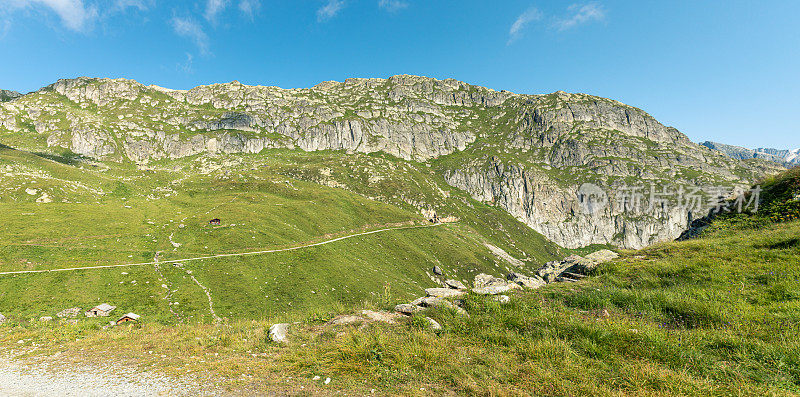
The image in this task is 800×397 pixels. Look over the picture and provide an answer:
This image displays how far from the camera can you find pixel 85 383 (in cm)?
816

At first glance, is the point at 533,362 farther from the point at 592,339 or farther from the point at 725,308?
the point at 725,308

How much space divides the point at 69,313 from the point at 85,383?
42443mm

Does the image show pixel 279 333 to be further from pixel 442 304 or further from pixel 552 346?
pixel 552 346

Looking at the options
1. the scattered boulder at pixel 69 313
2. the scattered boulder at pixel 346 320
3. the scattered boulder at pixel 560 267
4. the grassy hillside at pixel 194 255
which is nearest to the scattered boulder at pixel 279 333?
the scattered boulder at pixel 346 320

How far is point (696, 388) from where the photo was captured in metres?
5.03

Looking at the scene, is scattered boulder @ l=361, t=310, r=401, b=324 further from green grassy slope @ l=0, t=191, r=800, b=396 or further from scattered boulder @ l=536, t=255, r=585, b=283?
scattered boulder @ l=536, t=255, r=585, b=283

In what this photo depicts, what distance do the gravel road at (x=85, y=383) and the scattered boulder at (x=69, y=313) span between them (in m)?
36.9

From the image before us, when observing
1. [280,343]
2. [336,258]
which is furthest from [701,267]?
[336,258]

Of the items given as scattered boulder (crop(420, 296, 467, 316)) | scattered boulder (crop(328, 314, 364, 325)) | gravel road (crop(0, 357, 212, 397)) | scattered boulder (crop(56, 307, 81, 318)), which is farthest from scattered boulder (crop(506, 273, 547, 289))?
scattered boulder (crop(56, 307, 81, 318))

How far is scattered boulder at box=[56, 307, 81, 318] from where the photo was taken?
33094 mm

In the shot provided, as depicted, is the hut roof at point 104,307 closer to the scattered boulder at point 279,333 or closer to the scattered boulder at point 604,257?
the scattered boulder at point 279,333

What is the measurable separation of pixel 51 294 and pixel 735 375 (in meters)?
64.7

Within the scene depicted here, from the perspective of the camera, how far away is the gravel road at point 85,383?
7.30m

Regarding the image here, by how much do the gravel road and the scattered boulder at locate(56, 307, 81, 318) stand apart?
36864mm
